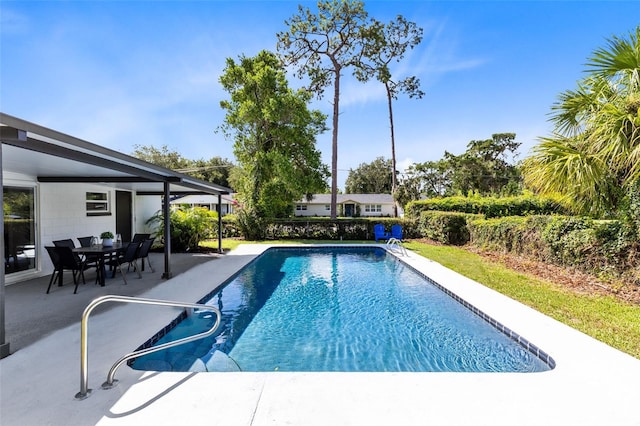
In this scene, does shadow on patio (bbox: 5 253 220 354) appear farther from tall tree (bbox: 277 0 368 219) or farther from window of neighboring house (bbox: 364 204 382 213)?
window of neighboring house (bbox: 364 204 382 213)

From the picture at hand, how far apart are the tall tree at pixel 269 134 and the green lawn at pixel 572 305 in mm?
11187

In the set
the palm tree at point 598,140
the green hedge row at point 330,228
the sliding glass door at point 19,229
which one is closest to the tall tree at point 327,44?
the green hedge row at point 330,228

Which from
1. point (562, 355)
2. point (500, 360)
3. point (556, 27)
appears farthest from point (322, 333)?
point (556, 27)

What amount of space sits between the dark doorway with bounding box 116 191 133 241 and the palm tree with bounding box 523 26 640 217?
502 inches

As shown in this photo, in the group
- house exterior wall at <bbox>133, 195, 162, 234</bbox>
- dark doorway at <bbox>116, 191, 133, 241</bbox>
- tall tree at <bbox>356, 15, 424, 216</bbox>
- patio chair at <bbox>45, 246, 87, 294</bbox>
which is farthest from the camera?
tall tree at <bbox>356, 15, 424, 216</bbox>

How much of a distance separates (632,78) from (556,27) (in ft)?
21.3

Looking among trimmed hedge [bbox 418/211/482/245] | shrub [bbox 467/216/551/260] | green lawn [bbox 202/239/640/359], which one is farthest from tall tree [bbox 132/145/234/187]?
green lawn [bbox 202/239/640/359]

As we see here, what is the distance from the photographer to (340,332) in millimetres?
5074

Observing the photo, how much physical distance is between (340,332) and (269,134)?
52.1ft

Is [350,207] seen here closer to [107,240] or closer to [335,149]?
[335,149]

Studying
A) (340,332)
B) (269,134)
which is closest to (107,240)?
(340,332)

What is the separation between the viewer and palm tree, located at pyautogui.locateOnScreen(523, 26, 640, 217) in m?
5.45

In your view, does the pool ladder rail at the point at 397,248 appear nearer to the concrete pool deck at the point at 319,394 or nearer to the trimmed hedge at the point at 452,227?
the trimmed hedge at the point at 452,227

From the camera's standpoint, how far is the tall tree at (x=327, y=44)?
1931 cm
